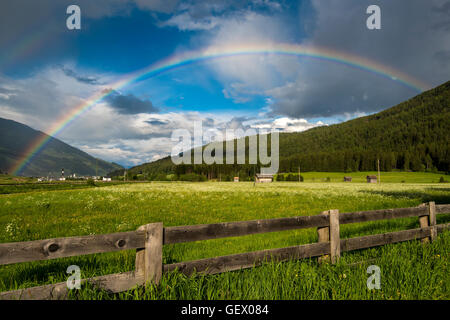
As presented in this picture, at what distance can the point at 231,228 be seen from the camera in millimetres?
4754

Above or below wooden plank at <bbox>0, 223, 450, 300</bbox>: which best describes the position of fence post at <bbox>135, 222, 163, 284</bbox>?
above

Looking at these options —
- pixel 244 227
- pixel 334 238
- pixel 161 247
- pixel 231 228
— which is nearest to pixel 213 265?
pixel 231 228

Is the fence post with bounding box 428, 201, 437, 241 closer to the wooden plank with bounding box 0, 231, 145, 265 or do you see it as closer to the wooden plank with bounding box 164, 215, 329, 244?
the wooden plank with bounding box 164, 215, 329, 244

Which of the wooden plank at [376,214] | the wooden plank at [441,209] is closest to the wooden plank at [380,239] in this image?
the wooden plank at [376,214]

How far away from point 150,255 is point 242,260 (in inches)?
70.1

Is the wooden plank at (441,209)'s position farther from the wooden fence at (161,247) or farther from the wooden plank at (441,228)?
the wooden fence at (161,247)

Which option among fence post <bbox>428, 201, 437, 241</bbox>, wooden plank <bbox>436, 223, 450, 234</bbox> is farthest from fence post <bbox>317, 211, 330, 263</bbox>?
wooden plank <bbox>436, 223, 450, 234</bbox>

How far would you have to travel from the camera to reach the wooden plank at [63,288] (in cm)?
323

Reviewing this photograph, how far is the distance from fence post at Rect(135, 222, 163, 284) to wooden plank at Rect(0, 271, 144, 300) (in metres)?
0.13

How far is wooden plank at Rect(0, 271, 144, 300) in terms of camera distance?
10.6ft

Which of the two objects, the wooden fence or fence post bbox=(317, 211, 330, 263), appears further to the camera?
fence post bbox=(317, 211, 330, 263)

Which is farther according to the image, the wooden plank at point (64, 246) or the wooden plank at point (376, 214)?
the wooden plank at point (376, 214)

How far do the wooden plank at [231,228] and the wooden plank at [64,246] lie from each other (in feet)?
1.82

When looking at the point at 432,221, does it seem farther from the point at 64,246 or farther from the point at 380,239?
the point at 64,246
